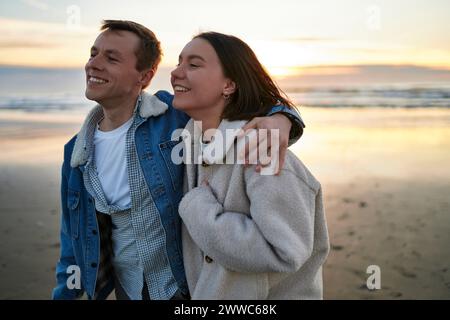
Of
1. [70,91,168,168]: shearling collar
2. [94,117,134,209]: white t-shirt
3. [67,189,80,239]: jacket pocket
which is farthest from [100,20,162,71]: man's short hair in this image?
[67,189,80,239]: jacket pocket

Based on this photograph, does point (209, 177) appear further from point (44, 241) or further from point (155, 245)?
point (44, 241)

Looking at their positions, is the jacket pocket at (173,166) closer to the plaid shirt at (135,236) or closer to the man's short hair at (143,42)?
the plaid shirt at (135,236)

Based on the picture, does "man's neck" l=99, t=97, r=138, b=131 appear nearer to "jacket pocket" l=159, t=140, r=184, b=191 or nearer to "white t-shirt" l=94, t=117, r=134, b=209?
"white t-shirt" l=94, t=117, r=134, b=209

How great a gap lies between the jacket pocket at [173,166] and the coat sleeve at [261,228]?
15.9 inches

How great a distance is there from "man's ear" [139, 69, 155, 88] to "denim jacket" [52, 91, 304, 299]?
3.2 inches

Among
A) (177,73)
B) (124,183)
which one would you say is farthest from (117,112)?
(177,73)

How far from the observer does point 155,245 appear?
8.72 feet

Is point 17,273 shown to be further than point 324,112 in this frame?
No

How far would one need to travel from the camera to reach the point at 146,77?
3100 millimetres

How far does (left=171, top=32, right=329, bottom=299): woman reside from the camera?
2.20m

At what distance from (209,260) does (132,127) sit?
88 cm
